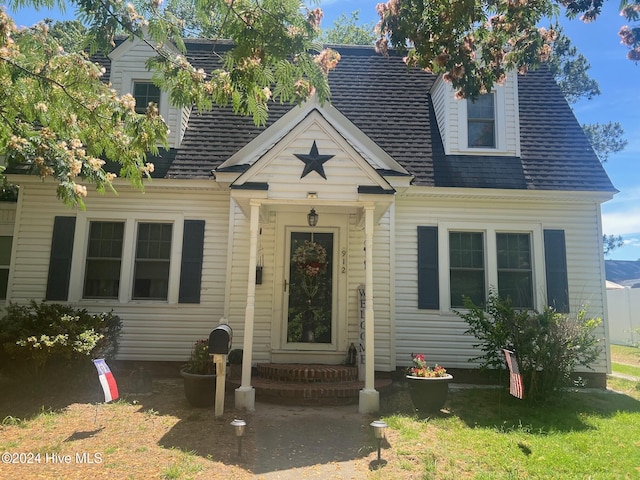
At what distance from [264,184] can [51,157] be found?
9.66 feet

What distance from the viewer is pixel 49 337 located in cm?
649

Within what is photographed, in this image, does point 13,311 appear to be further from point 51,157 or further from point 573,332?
point 573,332

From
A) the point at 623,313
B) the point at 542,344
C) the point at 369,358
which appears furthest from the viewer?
the point at 623,313

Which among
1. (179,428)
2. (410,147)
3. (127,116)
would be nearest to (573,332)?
(410,147)

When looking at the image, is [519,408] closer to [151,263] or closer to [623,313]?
[151,263]

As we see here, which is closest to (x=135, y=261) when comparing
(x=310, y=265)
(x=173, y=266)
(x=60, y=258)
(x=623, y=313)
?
(x=173, y=266)

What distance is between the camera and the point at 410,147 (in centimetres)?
957

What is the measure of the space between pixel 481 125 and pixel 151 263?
301 inches

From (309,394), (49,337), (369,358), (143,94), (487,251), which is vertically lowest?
(309,394)

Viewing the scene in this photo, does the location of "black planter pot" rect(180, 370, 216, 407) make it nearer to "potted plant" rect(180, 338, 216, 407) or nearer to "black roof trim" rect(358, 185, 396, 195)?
"potted plant" rect(180, 338, 216, 407)

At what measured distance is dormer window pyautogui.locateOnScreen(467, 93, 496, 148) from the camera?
9.72m

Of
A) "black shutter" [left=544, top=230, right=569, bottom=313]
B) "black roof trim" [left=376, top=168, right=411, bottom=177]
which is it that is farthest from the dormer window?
"black roof trim" [left=376, top=168, right=411, bottom=177]

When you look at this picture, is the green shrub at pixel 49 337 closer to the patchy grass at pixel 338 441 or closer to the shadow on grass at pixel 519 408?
the patchy grass at pixel 338 441

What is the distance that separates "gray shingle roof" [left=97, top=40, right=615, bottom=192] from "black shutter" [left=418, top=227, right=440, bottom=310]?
105cm
